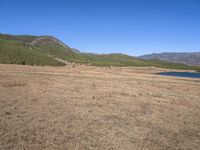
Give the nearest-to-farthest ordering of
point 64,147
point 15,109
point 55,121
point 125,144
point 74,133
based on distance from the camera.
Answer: point 64,147, point 125,144, point 74,133, point 55,121, point 15,109

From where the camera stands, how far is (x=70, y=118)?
1379 cm

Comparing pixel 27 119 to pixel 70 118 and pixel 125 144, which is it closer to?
pixel 70 118

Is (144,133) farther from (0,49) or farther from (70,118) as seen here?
(0,49)

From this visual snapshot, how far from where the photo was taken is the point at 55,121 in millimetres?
12992

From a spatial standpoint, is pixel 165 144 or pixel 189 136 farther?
pixel 189 136

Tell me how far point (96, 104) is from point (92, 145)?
8.70m

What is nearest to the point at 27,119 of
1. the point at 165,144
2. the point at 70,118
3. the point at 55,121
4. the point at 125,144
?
the point at 55,121

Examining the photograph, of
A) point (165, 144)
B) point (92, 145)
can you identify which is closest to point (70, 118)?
point (92, 145)

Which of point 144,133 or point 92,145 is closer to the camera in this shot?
point 92,145

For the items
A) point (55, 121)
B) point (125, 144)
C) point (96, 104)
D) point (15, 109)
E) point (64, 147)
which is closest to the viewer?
point (64, 147)

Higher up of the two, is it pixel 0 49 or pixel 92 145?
pixel 0 49

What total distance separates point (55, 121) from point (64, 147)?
147 inches

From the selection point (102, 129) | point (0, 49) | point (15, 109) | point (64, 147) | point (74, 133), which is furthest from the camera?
point (0, 49)

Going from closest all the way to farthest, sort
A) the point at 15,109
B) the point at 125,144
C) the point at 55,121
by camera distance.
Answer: the point at 125,144 → the point at 55,121 → the point at 15,109
